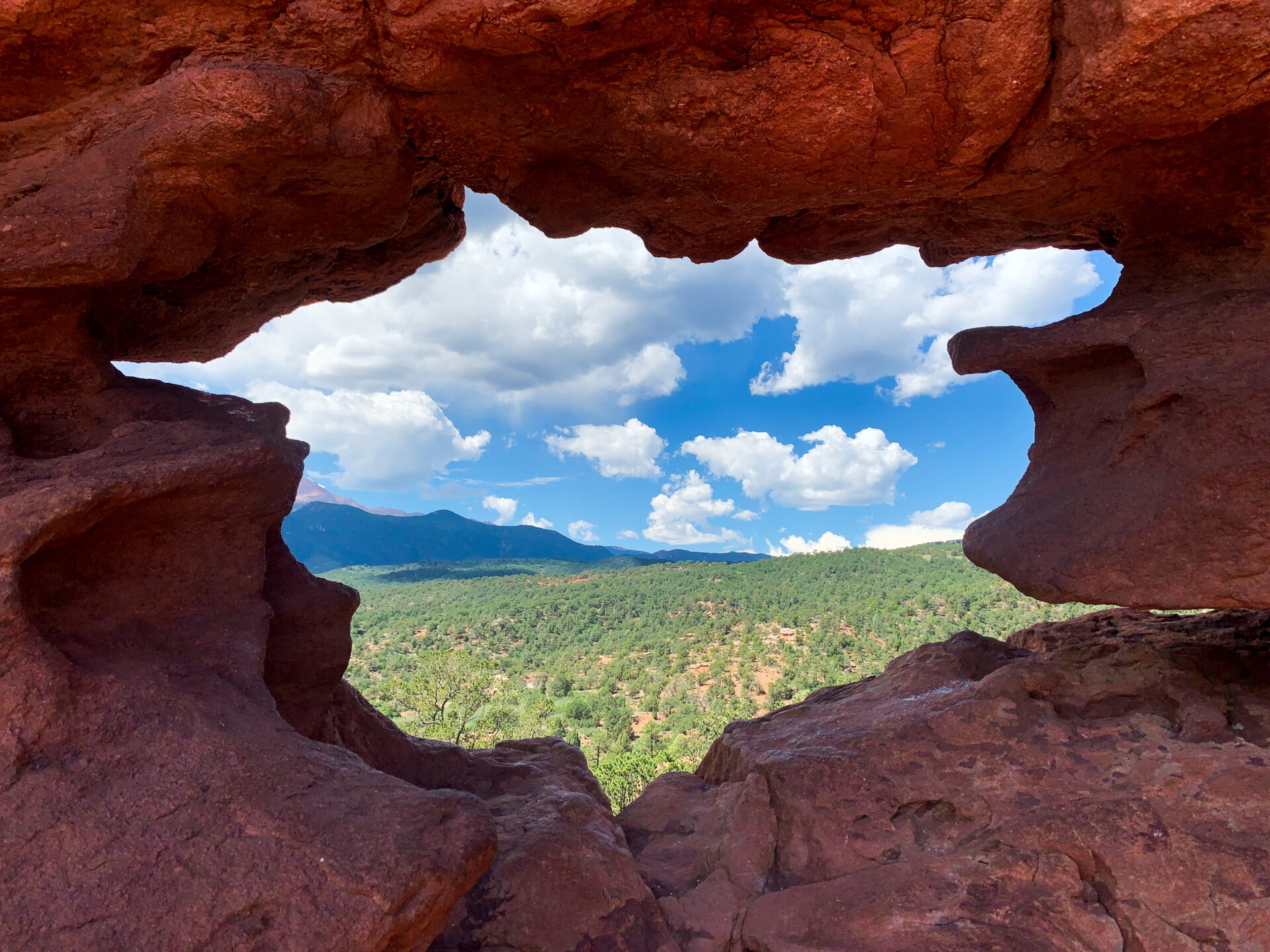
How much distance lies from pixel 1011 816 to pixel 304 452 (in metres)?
6.56

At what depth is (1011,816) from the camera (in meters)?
5.27

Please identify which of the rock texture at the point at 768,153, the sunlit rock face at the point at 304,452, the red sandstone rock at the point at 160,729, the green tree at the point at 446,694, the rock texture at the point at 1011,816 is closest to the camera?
the red sandstone rock at the point at 160,729

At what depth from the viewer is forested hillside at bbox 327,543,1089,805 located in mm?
26141

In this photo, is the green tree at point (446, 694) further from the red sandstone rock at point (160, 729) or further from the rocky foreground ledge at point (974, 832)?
the red sandstone rock at point (160, 729)

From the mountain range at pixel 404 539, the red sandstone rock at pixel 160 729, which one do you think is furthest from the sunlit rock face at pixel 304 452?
the mountain range at pixel 404 539

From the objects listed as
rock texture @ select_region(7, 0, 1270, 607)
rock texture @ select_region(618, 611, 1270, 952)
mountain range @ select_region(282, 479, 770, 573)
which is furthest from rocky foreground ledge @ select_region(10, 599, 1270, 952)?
mountain range @ select_region(282, 479, 770, 573)

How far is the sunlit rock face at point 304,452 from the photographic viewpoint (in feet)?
12.9

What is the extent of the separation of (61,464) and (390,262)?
4.48m

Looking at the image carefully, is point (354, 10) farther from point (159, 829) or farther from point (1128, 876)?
point (1128, 876)

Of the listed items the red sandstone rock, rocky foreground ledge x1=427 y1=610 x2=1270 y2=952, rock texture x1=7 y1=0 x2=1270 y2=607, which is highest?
rock texture x1=7 y1=0 x2=1270 y2=607

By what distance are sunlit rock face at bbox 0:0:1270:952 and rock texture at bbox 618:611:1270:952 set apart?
1.3 inches

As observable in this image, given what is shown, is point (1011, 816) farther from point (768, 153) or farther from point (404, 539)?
point (404, 539)

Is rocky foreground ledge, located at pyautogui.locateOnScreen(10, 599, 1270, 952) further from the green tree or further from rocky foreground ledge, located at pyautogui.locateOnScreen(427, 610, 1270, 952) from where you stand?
the green tree

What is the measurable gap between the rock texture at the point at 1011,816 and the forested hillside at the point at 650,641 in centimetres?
1568
